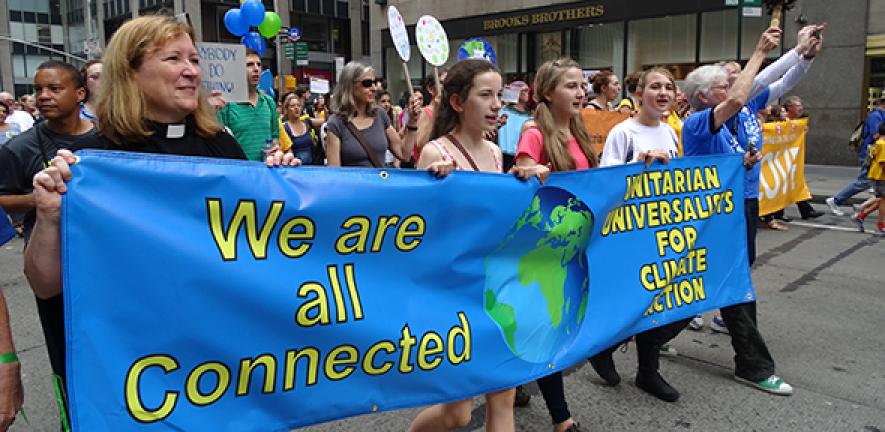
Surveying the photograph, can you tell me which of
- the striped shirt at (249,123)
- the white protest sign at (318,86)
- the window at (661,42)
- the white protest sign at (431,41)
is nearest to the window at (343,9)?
the window at (661,42)

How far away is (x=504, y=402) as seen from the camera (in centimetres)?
281

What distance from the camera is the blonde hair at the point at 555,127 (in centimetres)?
336

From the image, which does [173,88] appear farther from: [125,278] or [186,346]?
[186,346]

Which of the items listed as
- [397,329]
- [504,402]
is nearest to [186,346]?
[397,329]

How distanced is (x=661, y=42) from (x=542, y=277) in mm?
17972

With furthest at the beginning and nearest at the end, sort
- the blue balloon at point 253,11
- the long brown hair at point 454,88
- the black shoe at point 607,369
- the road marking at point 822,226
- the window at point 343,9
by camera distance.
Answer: the window at point 343,9 < the blue balloon at point 253,11 < the road marking at point 822,226 < the black shoe at point 607,369 < the long brown hair at point 454,88

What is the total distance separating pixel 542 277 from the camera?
293 cm

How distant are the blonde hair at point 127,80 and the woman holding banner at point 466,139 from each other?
115cm

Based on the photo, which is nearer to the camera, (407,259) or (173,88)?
(173,88)

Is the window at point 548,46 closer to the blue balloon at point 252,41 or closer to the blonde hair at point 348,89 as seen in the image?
the blue balloon at point 252,41

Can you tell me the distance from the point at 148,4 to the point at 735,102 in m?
44.5

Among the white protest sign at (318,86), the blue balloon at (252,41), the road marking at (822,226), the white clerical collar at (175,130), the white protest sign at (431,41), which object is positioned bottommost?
the road marking at (822,226)

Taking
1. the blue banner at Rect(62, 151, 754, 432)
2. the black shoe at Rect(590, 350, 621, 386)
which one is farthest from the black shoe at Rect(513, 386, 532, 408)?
the blue banner at Rect(62, 151, 754, 432)

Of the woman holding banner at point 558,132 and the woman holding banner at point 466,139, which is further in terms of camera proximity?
the woman holding banner at point 558,132
